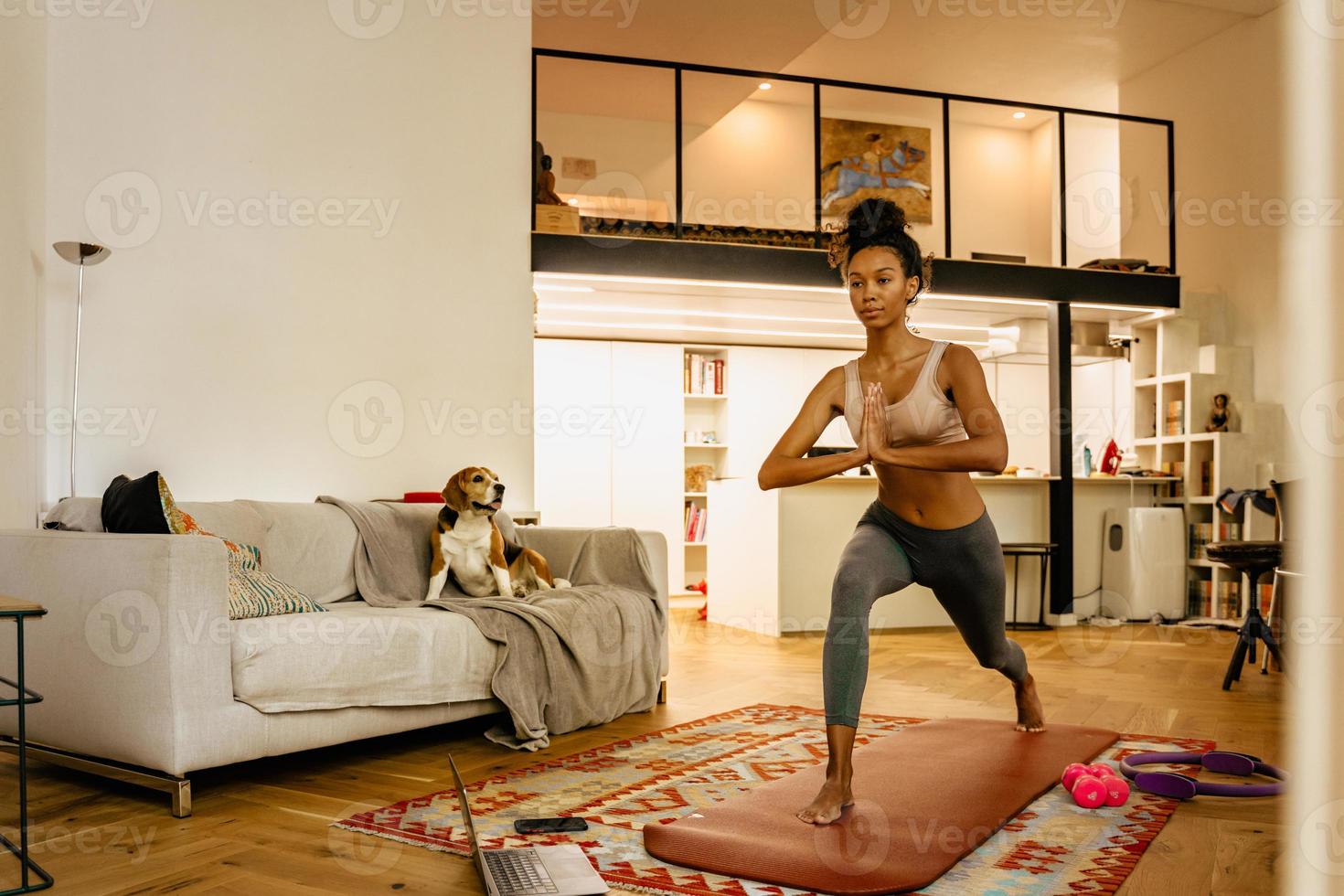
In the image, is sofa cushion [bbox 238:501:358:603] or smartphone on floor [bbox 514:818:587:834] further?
sofa cushion [bbox 238:501:358:603]

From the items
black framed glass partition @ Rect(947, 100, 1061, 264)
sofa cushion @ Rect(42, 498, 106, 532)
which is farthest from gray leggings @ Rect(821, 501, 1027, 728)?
black framed glass partition @ Rect(947, 100, 1061, 264)

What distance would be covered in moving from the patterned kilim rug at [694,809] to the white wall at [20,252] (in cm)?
197

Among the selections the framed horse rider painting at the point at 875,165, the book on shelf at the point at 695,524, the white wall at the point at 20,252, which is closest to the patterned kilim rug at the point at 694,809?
the white wall at the point at 20,252

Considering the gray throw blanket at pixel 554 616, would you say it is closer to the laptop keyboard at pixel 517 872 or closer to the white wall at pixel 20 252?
the white wall at pixel 20 252

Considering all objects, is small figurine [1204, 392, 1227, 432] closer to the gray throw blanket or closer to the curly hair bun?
the gray throw blanket

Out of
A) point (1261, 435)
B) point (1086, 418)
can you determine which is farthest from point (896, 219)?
point (1086, 418)

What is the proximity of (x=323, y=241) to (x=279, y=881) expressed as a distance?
10.3 feet

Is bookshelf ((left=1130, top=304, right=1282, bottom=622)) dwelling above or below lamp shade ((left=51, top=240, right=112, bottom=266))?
below

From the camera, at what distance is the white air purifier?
6777mm

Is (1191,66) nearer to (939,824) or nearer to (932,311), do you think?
(932,311)

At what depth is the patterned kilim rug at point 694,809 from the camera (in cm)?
190

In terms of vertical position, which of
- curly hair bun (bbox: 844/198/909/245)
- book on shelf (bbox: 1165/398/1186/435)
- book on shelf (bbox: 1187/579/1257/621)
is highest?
curly hair bun (bbox: 844/198/909/245)

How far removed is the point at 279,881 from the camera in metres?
1.91

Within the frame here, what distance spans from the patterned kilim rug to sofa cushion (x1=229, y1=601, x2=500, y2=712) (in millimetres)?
379
